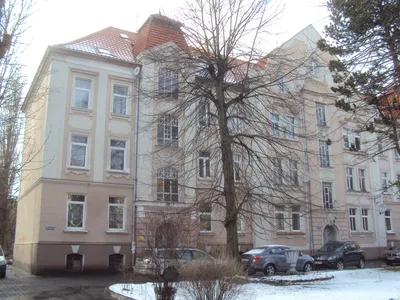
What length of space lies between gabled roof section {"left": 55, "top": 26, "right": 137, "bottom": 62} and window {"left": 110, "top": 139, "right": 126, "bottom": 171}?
5.49 m

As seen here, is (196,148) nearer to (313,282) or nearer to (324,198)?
(313,282)

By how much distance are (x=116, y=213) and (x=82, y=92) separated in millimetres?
7676

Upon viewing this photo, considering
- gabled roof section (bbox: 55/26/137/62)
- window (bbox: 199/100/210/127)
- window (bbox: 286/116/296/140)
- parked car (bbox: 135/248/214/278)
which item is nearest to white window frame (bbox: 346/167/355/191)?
window (bbox: 286/116/296/140)

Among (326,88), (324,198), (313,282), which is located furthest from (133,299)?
(326,88)

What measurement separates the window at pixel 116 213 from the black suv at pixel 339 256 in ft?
38.8

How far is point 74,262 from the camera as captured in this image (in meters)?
22.1

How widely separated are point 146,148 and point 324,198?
51.2 ft

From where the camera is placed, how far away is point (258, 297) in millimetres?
10742

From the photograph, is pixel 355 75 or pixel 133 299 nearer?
pixel 133 299

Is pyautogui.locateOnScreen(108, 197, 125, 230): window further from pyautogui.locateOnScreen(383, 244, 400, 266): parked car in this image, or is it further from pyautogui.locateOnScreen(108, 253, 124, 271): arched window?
pyautogui.locateOnScreen(383, 244, 400, 266): parked car

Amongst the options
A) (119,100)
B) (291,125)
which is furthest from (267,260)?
(119,100)

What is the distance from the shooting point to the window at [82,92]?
24.2 meters

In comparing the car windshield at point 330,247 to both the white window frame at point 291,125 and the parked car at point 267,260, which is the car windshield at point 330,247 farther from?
the white window frame at point 291,125

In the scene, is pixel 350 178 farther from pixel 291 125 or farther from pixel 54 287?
pixel 54 287
